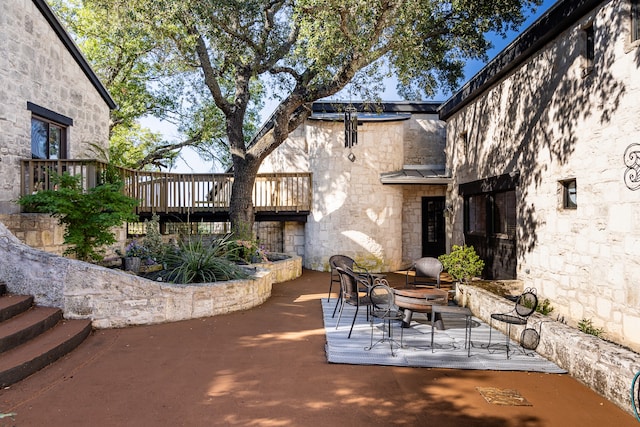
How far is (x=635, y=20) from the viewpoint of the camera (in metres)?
4.62

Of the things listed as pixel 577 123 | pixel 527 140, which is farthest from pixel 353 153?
pixel 577 123

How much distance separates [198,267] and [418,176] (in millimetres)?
6911

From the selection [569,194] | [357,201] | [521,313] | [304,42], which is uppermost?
[304,42]

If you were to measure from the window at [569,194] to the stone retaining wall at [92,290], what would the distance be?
5872 millimetres

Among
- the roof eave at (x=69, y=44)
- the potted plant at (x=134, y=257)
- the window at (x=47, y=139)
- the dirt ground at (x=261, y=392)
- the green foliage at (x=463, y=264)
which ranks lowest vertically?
the dirt ground at (x=261, y=392)

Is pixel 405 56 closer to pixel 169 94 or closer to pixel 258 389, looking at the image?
pixel 258 389

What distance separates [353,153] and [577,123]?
20.9ft

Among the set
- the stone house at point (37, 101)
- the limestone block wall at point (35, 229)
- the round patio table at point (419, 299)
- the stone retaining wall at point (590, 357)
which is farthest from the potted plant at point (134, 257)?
the stone retaining wall at point (590, 357)

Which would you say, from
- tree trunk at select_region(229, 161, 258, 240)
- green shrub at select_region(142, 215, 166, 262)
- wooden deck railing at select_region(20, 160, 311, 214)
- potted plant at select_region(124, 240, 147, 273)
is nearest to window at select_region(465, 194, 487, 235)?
wooden deck railing at select_region(20, 160, 311, 214)

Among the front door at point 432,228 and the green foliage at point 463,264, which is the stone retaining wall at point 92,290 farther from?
the front door at point 432,228

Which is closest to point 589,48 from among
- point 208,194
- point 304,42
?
point 304,42

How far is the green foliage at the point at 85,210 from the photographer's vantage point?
5.93 m

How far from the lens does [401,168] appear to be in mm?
11844

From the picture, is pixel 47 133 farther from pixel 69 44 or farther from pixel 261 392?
pixel 261 392
